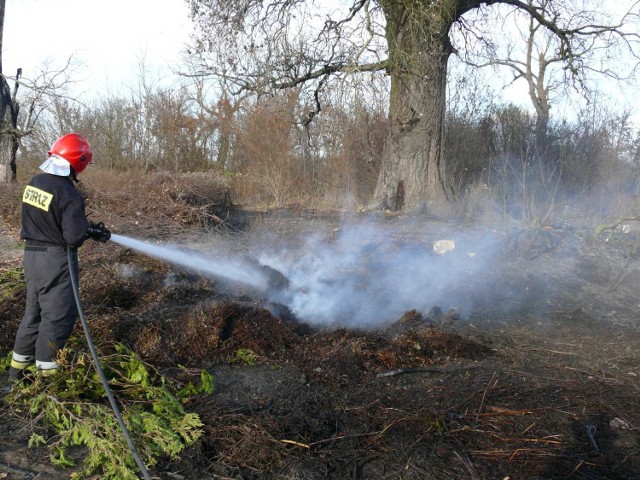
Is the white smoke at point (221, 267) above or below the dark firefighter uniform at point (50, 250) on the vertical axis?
below

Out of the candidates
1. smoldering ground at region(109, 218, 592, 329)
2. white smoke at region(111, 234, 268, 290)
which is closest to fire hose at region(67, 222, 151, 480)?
smoldering ground at region(109, 218, 592, 329)

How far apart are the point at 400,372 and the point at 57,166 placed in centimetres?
341

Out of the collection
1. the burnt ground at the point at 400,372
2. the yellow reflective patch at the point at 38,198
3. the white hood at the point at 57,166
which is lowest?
the burnt ground at the point at 400,372

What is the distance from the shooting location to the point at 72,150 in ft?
13.9

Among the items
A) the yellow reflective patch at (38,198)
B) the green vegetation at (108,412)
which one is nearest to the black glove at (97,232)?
the yellow reflective patch at (38,198)

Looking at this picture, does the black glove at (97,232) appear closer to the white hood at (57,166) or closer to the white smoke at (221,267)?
the white hood at (57,166)

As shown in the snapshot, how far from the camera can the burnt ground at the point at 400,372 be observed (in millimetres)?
3387

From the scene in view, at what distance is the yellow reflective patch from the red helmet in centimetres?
35

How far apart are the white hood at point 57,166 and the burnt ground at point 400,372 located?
167 centimetres

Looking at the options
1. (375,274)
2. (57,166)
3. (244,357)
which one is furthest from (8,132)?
(244,357)

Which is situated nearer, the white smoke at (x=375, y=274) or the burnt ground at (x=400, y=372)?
the burnt ground at (x=400, y=372)

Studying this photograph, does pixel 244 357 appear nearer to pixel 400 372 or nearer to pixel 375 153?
pixel 400 372

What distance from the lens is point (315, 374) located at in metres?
4.81

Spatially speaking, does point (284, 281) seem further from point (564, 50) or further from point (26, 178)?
point (26, 178)
